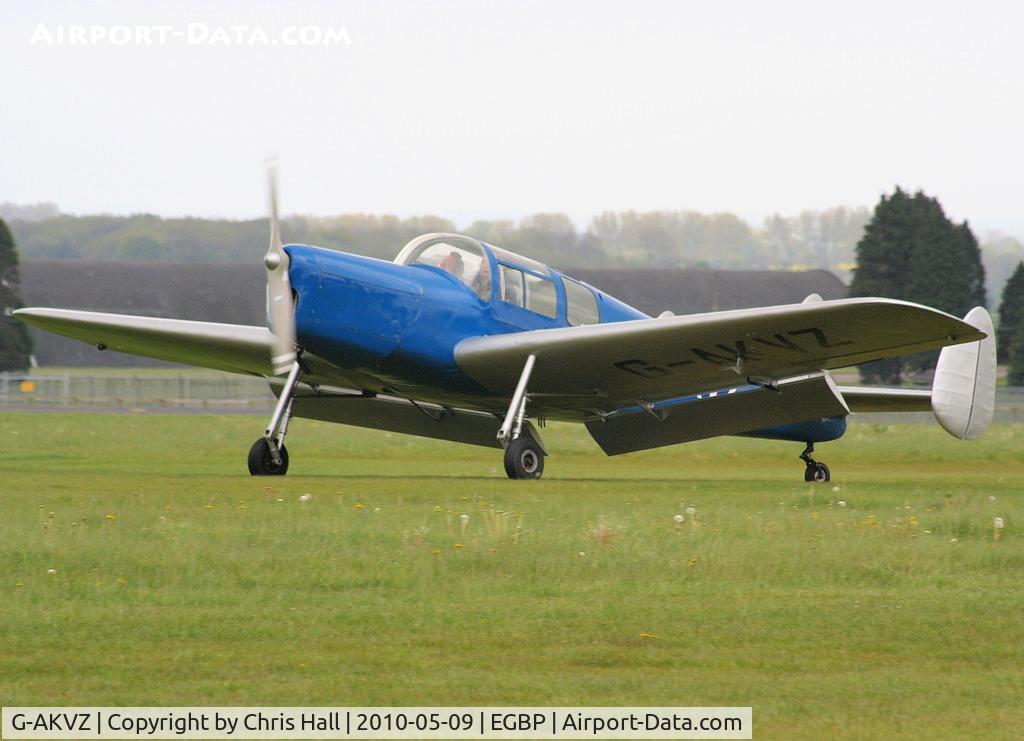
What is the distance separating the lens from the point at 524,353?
14914 mm

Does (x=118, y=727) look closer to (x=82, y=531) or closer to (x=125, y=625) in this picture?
(x=125, y=625)

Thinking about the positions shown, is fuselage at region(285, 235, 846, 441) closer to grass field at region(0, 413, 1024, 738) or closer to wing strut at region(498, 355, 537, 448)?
wing strut at region(498, 355, 537, 448)

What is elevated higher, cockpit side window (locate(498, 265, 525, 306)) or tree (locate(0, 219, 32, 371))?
tree (locate(0, 219, 32, 371))

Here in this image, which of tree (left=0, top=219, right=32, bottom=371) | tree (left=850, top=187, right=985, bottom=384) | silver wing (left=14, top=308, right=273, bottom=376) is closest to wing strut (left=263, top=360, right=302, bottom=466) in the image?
silver wing (left=14, top=308, right=273, bottom=376)

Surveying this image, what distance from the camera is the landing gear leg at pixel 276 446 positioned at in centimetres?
1488

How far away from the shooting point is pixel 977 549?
28.6 ft

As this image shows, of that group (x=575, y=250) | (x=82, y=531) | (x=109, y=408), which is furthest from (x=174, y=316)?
(x=82, y=531)

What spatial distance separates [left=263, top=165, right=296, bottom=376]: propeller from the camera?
13.6 m

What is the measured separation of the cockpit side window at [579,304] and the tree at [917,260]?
44.4m

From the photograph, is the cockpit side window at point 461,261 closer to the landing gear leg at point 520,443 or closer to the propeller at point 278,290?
the landing gear leg at point 520,443

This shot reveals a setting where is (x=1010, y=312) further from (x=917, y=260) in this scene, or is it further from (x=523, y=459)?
(x=523, y=459)

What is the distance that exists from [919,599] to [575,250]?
66.6 meters

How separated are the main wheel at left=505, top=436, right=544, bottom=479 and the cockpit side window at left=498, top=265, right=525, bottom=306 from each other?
66.0 inches

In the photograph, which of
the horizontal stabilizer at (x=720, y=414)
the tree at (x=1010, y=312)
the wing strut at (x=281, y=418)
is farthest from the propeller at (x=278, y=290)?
the tree at (x=1010, y=312)
